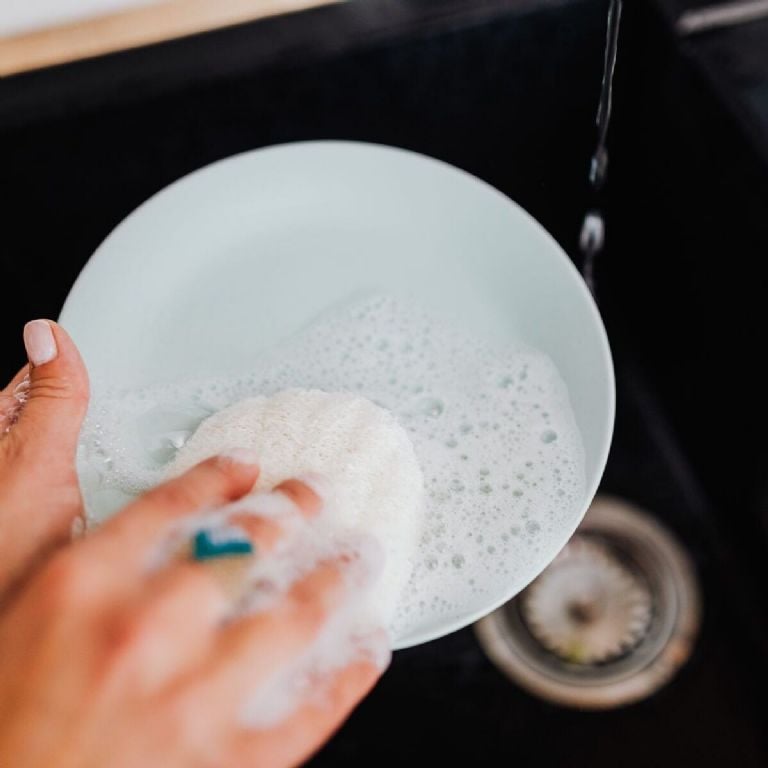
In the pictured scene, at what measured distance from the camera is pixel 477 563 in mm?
528

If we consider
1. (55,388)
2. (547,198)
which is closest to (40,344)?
(55,388)

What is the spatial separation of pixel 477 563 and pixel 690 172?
0.36 meters

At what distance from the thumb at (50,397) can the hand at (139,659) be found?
0.09 metres

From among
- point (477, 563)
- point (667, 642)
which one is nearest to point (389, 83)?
point (477, 563)

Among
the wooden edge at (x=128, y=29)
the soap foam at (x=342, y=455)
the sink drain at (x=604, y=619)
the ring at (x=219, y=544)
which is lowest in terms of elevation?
the sink drain at (x=604, y=619)

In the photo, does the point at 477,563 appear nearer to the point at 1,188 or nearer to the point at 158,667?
the point at 158,667

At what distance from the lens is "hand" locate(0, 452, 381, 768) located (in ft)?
1.24

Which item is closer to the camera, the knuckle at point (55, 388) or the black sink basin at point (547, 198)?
the knuckle at point (55, 388)

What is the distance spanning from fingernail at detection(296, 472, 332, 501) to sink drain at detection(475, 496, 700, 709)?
380 mm

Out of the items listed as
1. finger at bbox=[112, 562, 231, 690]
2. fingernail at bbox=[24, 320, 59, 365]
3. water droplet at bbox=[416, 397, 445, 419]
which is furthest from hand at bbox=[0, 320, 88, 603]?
water droplet at bbox=[416, 397, 445, 419]

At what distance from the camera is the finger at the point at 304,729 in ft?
1.33

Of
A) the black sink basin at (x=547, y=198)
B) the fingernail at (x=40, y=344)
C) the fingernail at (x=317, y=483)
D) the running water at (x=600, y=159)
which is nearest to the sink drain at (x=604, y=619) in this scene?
the black sink basin at (x=547, y=198)

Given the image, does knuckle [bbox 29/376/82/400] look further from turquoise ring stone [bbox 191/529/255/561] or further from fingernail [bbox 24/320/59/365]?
turquoise ring stone [bbox 191/529/255/561]

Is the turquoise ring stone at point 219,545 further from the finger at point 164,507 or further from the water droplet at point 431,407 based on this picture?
the water droplet at point 431,407
